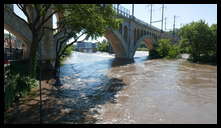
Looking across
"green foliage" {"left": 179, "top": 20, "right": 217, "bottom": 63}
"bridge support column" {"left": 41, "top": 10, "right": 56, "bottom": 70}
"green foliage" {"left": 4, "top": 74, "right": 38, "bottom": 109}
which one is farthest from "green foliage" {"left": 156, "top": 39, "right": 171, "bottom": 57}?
"green foliage" {"left": 4, "top": 74, "right": 38, "bottom": 109}

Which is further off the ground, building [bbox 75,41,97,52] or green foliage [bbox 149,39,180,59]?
building [bbox 75,41,97,52]

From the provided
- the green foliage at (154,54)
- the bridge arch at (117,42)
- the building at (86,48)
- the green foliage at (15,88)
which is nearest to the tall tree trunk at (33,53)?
the green foliage at (15,88)

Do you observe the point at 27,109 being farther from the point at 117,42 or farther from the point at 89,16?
the point at 117,42

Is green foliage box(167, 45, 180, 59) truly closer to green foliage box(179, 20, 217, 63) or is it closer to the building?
green foliage box(179, 20, 217, 63)

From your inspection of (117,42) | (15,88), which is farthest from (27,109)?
(117,42)

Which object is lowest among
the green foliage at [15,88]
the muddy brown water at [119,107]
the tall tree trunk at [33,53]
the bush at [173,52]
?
the muddy brown water at [119,107]

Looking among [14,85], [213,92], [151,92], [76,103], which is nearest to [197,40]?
[213,92]

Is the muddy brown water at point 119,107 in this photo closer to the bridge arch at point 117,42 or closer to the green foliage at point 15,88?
the green foliage at point 15,88

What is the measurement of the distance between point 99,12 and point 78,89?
190 inches

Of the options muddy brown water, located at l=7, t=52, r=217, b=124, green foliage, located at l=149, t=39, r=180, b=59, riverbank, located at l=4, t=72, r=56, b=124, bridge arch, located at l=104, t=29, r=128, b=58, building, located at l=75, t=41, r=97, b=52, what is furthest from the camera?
building, located at l=75, t=41, r=97, b=52

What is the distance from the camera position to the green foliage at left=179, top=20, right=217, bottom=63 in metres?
27.0

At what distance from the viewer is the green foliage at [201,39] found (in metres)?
27.0

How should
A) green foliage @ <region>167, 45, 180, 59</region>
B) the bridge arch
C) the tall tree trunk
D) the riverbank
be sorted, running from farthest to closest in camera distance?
green foliage @ <region>167, 45, 180, 59</region> → the bridge arch → the tall tree trunk → the riverbank
